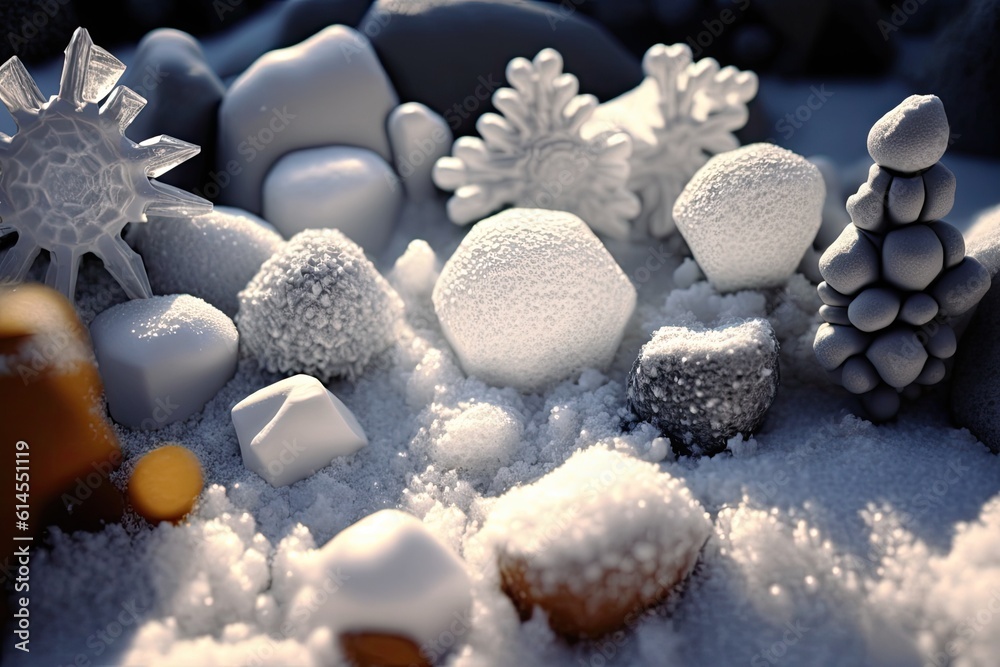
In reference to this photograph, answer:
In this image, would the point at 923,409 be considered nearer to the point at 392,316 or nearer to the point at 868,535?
the point at 868,535

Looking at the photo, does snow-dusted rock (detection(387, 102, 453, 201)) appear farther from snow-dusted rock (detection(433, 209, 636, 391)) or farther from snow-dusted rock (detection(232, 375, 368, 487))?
snow-dusted rock (detection(232, 375, 368, 487))

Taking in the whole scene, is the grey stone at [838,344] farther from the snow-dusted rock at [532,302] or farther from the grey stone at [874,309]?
the snow-dusted rock at [532,302]

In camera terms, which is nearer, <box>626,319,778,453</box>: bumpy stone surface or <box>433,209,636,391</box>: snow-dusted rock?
<box>626,319,778,453</box>: bumpy stone surface

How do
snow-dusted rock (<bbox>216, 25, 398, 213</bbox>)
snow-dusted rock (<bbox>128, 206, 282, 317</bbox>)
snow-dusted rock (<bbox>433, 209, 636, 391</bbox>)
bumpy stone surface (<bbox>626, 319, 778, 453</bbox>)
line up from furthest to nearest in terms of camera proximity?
snow-dusted rock (<bbox>216, 25, 398, 213</bbox>)
snow-dusted rock (<bbox>128, 206, 282, 317</bbox>)
snow-dusted rock (<bbox>433, 209, 636, 391</bbox>)
bumpy stone surface (<bbox>626, 319, 778, 453</bbox>)

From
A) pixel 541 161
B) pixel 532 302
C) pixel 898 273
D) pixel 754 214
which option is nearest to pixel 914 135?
pixel 898 273

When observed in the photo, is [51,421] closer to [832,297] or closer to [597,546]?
[597,546]

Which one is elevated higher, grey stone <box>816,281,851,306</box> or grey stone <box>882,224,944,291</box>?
grey stone <box>882,224,944,291</box>

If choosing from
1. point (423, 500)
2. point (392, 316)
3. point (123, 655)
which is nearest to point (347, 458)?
point (423, 500)

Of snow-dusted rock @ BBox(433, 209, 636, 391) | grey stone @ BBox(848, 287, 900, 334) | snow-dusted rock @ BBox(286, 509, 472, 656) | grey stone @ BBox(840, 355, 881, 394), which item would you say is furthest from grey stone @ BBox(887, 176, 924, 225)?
snow-dusted rock @ BBox(286, 509, 472, 656)
